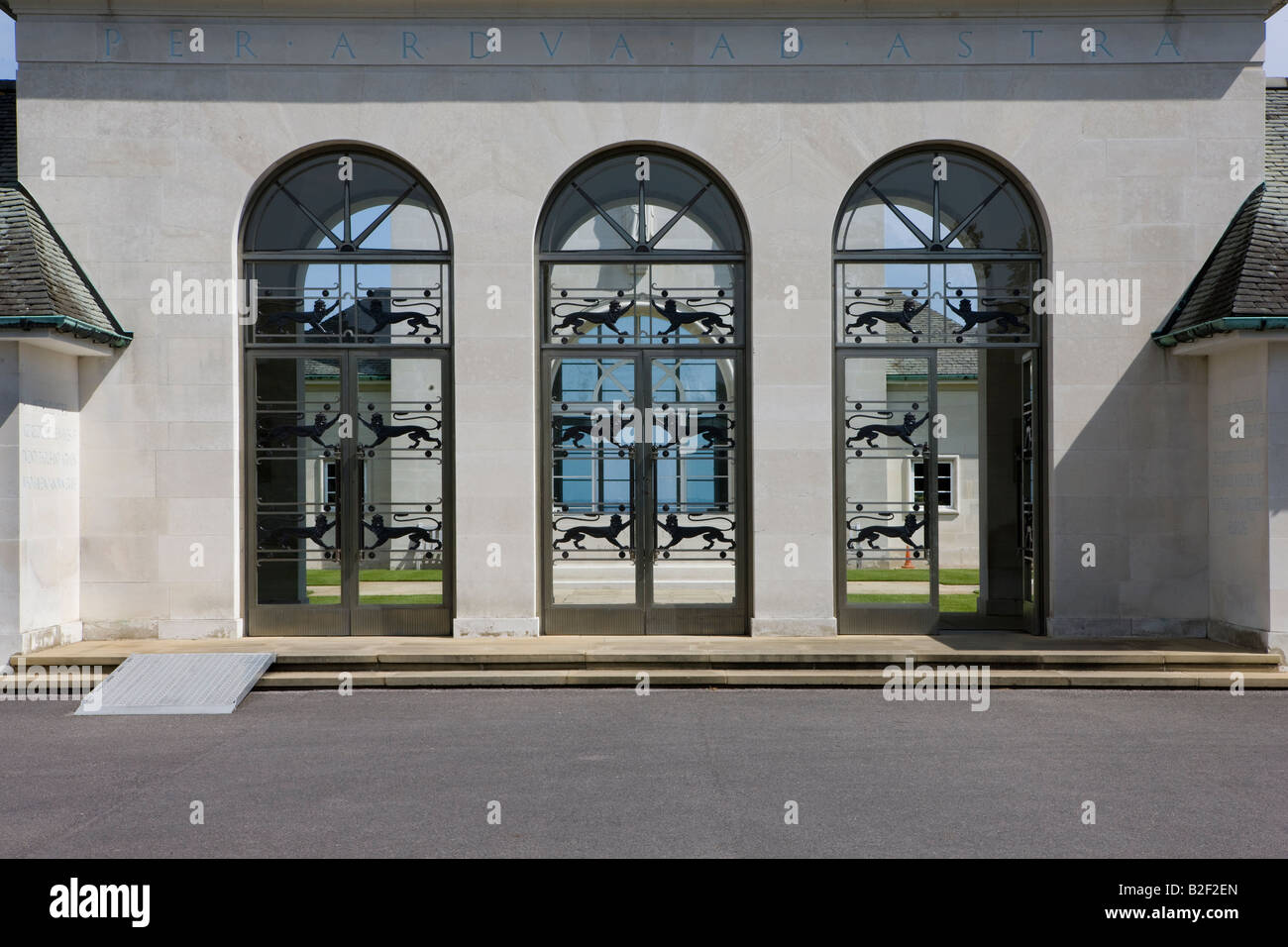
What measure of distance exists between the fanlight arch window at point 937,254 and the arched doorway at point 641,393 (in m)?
1.38

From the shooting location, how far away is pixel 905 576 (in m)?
13.3

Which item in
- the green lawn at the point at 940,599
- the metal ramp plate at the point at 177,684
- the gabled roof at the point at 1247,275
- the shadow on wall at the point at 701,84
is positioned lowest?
the metal ramp plate at the point at 177,684

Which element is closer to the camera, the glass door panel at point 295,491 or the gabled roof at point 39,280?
the gabled roof at point 39,280

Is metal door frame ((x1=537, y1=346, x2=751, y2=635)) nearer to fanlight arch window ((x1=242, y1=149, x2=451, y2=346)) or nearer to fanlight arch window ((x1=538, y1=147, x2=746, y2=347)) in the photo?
fanlight arch window ((x1=538, y1=147, x2=746, y2=347))

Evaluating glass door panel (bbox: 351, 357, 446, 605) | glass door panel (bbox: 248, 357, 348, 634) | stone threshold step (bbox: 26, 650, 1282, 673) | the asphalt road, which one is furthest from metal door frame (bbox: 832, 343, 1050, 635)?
glass door panel (bbox: 248, 357, 348, 634)

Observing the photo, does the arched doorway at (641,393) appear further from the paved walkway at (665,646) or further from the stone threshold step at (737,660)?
the stone threshold step at (737,660)

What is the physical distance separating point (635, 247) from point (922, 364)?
3572 millimetres

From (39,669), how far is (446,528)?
4402mm

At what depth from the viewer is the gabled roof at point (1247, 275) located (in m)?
11.7

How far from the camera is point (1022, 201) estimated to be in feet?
43.9

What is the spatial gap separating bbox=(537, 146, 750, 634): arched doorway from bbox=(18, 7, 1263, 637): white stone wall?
338 mm

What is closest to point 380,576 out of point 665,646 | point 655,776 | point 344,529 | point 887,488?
point 344,529

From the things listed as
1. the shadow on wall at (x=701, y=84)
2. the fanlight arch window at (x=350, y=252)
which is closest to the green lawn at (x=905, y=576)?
the shadow on wall at (x=701, y=84)
